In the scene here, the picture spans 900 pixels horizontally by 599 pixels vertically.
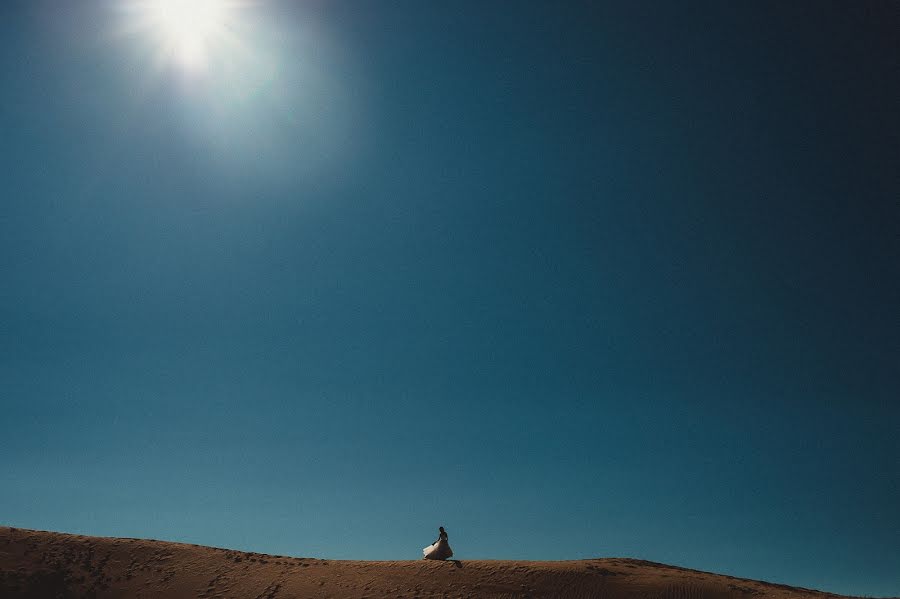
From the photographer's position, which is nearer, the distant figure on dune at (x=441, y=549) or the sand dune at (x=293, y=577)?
the sand dune at (x=293, y=577)

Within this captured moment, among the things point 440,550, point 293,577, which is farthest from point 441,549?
point 293,577

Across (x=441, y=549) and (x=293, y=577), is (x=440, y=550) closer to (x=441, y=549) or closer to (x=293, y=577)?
(x=441, y=549)

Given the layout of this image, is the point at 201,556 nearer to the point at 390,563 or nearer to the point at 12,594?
the point at 12,594

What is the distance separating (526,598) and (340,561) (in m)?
13.2

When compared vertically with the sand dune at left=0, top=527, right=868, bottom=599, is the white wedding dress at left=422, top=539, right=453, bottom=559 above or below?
above

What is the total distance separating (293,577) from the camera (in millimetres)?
36281

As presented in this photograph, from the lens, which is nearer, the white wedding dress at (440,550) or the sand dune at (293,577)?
the sand dune at (293,577)

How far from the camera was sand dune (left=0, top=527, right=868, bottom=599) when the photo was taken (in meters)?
33.9

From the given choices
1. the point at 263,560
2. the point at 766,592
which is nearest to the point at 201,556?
the point at 263,560

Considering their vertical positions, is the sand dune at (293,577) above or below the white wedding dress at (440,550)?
below

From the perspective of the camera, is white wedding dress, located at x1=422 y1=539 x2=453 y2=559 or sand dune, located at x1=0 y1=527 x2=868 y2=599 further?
white wedding dress, located at x1=422 y1=539 x2=453 y2=559

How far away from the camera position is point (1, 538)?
37.9m

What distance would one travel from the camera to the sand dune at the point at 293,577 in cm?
3391

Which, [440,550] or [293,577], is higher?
[440,550]
